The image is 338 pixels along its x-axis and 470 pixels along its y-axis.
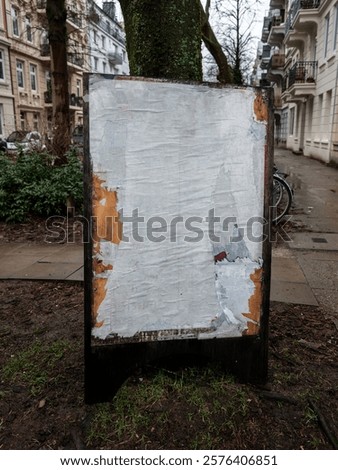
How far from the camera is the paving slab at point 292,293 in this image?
356 cm

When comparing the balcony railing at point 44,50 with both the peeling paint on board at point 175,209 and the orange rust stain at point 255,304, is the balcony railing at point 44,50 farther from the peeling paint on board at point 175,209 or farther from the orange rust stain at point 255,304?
the orange rust stain at point 255,304

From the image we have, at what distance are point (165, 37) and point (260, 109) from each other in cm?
78

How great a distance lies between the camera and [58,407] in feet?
6.96

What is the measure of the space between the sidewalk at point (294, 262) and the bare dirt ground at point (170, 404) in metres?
0.98

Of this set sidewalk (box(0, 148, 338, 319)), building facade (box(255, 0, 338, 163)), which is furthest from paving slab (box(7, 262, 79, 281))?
building facade (box(255, 0, 338, 163))

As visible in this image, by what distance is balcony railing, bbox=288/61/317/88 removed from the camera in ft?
70.4

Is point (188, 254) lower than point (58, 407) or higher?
higher

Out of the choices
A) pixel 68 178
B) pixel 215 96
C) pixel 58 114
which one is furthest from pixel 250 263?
pixel 58 114

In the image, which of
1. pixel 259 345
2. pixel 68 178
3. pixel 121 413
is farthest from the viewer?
pixel 68 178

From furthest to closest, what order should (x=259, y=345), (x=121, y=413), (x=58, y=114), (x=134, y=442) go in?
(x=58, y=114) < (x=259, y=345) < (x=121, y=413) < (x=134, y=442)

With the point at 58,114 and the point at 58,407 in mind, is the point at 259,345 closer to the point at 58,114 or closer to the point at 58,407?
the point at 58,407

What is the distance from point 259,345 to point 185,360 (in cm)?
41

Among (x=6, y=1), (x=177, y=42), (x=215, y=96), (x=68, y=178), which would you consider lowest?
(x=68, y=178)

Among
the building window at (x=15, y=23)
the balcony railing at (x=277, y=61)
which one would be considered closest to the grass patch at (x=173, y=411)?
the building window at (x=15, y=23)
